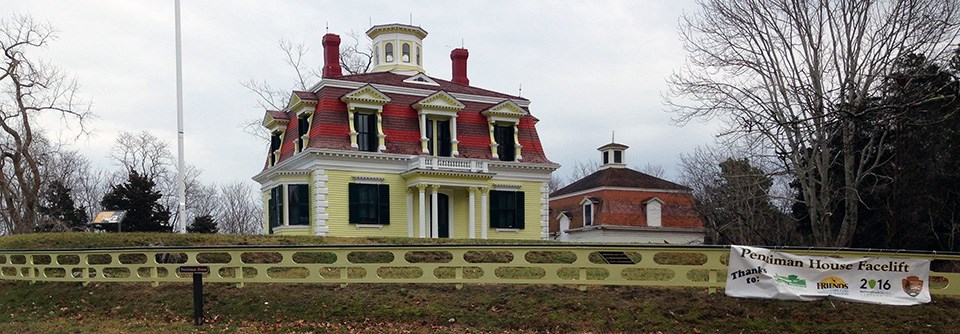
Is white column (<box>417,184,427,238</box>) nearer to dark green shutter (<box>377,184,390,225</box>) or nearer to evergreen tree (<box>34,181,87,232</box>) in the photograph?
dark green shutter (<box>377,184,390,225</box>)

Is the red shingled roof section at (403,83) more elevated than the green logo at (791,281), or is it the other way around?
the red shingled roof section at (403,83)

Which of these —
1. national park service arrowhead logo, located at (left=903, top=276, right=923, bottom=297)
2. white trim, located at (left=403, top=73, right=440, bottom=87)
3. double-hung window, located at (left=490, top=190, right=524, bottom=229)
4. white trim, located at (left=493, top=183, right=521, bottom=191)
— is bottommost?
national park service arrowhead logo, located at (left=903, top=276, right=923, bottom=297)

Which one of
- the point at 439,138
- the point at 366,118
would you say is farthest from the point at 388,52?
the point at 366,118

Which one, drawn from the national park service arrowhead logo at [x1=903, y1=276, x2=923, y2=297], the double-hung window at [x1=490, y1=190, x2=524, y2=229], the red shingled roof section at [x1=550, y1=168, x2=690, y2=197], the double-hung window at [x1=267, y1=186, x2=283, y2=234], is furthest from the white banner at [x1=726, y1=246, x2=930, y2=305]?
the red shingled roof section at [x1=550, y1=168, x2=690, y2=197]

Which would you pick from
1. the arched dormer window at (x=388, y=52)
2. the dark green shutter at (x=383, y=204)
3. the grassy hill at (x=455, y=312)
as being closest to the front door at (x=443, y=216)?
the dark green shutter at (x=383, y=204)

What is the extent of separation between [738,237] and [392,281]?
1085 inches

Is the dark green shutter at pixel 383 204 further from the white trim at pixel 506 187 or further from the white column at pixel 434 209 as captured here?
the white trim at pixel 506 187

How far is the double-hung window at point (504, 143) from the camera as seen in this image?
120 ft

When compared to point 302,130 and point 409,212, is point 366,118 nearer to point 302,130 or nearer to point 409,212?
point 302,130

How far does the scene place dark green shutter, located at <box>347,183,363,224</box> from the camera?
3306 cm

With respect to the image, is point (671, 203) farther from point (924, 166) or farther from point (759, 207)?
point (924, 166)

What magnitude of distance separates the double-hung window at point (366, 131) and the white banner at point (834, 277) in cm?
1911

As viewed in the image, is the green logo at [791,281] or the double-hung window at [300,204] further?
the double-hung window at [300,204]

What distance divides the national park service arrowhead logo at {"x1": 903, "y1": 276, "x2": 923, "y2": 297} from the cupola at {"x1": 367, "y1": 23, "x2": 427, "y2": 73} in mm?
27062
